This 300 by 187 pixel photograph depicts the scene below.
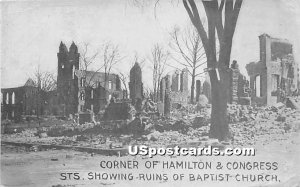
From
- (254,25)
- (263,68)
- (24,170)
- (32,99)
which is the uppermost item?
(254,25)

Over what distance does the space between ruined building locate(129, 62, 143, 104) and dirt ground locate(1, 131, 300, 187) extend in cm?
96

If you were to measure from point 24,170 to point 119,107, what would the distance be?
1.79m

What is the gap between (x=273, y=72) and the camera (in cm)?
728

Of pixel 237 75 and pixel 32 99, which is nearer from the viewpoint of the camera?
pixel 237 75

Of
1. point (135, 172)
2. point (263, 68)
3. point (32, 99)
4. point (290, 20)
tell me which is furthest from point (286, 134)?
point (32, 99)

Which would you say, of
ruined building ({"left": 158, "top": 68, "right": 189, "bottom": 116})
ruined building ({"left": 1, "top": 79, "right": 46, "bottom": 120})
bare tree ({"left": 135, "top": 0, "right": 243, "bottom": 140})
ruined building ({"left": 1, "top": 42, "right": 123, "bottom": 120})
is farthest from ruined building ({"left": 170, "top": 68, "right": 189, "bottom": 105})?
ruined building ({"left": 1, "top": 79, "right": 46, "bottom": 120})

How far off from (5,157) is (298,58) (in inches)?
188

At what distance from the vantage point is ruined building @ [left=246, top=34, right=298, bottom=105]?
7.03 metres

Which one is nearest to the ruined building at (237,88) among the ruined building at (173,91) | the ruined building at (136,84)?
the ruined building at (173,91)

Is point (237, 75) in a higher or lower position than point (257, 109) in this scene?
higher

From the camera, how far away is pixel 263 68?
7.16 meters

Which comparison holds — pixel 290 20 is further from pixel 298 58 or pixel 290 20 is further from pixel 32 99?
pixel 32 99

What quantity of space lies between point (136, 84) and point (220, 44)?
1424mm

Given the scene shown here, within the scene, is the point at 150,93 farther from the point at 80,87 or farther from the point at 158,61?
the point at 80,87
